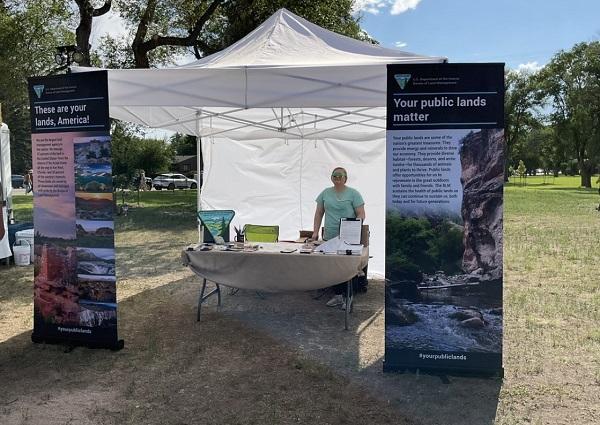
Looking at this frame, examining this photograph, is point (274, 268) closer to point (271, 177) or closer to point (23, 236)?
point (271, 177)

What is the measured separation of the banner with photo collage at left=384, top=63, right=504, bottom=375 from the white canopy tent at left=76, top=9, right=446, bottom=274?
531 mm

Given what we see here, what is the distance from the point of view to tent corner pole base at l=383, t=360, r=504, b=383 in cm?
377

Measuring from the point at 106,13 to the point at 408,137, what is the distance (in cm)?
1372

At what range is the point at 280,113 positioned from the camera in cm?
731

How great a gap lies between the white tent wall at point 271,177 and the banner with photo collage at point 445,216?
4.49 metres

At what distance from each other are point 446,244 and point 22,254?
678 cm

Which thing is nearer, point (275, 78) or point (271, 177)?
point (275, 78)

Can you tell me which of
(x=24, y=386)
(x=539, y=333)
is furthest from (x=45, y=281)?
(x=539, y=333)

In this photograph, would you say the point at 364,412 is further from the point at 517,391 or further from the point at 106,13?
the point at 106,13

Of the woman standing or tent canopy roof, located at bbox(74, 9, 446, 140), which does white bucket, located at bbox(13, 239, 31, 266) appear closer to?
tent canopy roof, located at bbox(74, 9, 446, 140)

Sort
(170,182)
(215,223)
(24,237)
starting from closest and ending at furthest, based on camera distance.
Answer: (215,223) → (24,237) → (170,182)

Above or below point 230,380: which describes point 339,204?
above

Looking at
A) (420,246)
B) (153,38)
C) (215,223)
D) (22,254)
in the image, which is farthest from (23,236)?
(153,38)

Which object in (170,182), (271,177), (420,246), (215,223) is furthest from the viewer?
(170,182)
